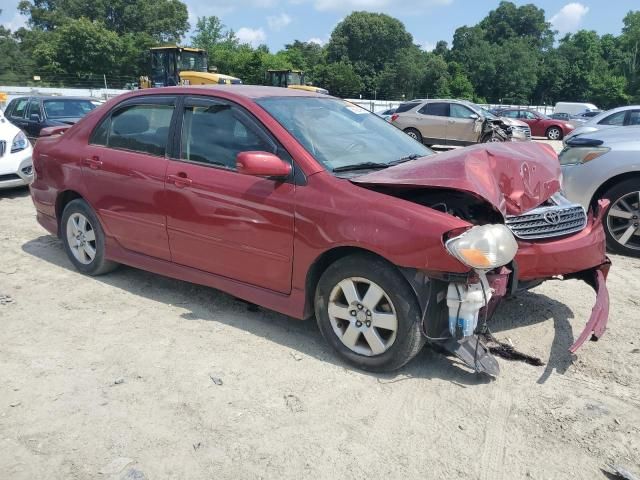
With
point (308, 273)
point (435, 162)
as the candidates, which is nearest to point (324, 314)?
point (308, 273)

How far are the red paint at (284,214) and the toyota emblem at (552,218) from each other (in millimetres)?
114

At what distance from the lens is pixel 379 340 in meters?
3.21

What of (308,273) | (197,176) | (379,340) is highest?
(197,176)

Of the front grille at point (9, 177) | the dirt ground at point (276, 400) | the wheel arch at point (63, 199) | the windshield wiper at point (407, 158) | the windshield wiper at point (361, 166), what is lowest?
the dirt ground at point (276, 400)

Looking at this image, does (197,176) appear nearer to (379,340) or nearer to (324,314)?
(324,314)

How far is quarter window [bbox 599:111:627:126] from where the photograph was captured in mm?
11320

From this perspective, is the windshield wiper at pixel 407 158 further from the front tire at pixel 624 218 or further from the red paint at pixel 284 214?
the front tire at pixel 624 218

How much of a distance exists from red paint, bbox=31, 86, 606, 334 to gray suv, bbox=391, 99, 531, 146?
13.5 metres

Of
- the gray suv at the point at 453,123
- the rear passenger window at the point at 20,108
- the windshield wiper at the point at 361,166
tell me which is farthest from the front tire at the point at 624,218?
the rear passenger window at the point at 20,108

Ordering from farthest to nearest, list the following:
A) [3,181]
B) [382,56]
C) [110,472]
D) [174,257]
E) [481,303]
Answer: [382,56] → [3,181] → [174,257] → [481,303] → [110,472]

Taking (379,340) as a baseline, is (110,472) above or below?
below

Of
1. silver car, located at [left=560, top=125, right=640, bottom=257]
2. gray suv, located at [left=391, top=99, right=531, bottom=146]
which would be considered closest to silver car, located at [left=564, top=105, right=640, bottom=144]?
gray suv, located at [left=391, top=99, right=531, bottom=146]

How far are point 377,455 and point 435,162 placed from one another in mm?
1758

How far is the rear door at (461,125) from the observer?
56.5ft
